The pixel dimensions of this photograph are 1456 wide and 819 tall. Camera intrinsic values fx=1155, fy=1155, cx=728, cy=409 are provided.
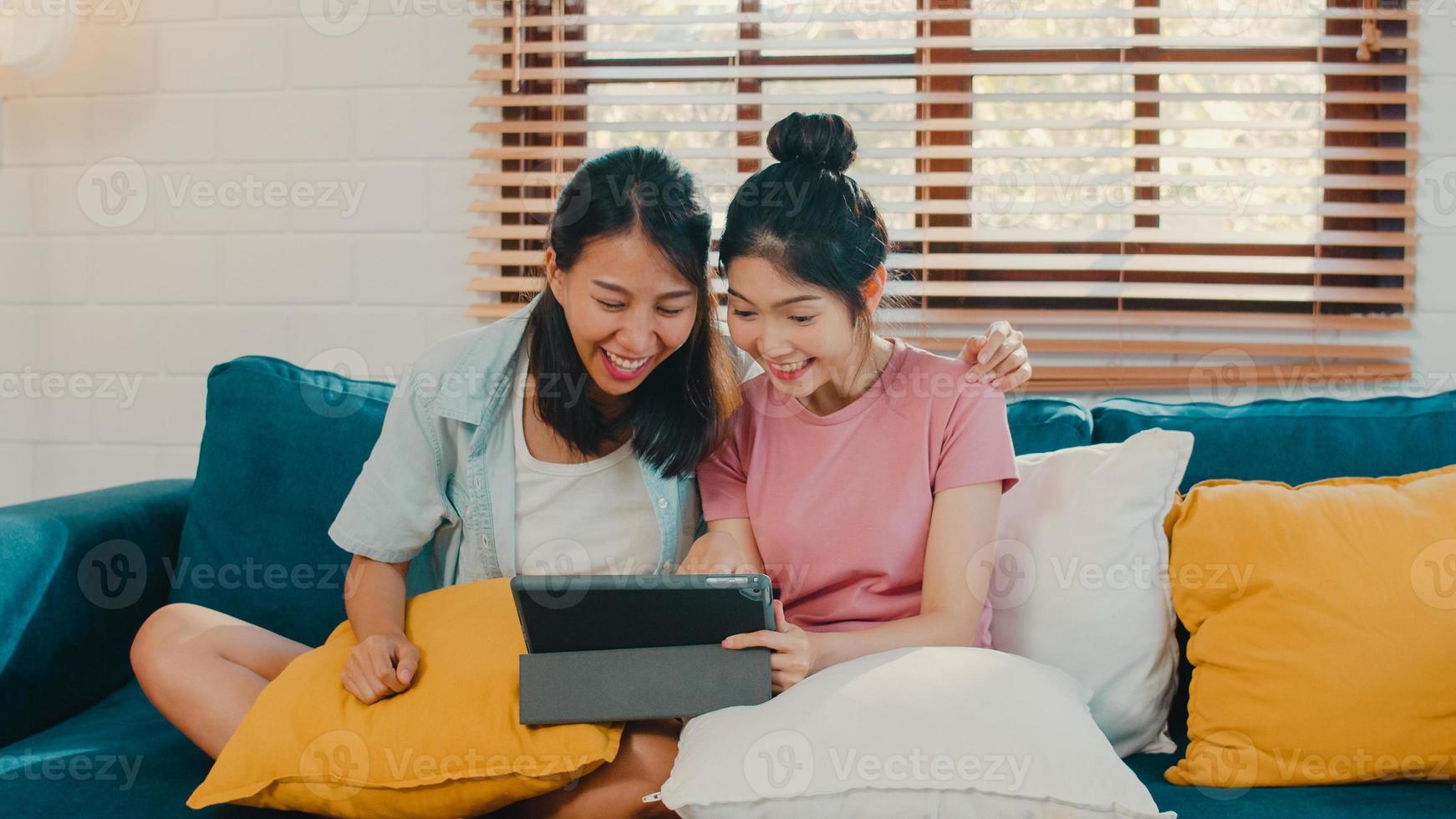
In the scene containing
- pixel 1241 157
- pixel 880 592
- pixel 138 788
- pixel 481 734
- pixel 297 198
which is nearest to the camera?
pixel 481 734

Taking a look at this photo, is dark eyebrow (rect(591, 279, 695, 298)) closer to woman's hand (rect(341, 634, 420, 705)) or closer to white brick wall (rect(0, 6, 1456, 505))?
woman's hand (rect(341, 634, 420, 705))

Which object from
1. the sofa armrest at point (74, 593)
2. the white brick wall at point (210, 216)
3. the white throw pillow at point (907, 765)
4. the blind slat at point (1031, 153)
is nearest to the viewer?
the white throw pillow at point (907, 765)

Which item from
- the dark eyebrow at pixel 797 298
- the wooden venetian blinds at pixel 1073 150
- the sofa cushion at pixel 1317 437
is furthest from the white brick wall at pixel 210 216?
the sofa cushion at pixel 1317 437

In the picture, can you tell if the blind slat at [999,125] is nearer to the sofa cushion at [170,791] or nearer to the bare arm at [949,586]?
the bare arm at [949,586]

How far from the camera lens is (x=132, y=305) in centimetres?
233

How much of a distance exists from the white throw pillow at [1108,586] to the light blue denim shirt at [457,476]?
1.46 feet

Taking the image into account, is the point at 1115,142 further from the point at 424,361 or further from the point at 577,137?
the point at 424,361

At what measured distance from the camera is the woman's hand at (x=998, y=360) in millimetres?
1387

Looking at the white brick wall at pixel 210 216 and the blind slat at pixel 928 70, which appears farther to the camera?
the white brick wall at pixel 210 216

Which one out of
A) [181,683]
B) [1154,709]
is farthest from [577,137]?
[1154,709]

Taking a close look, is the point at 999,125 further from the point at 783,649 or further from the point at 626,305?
the point at 783,649

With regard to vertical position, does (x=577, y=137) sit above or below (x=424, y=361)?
above

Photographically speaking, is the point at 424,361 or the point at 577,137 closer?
the point at 424,361

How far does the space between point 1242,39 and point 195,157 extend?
6.62 feet
